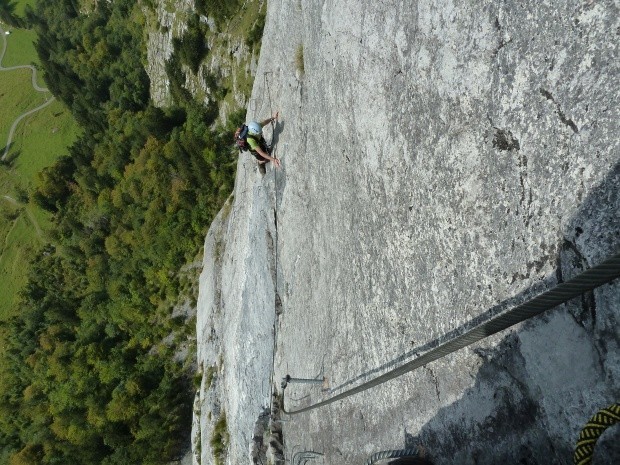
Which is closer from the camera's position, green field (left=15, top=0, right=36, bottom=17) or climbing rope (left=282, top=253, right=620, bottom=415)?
climbing rope (left=282, top=253, right=620, bottom=415)

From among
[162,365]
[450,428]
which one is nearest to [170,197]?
[162,365]

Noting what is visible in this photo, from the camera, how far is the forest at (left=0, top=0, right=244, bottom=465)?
3073 centimetres

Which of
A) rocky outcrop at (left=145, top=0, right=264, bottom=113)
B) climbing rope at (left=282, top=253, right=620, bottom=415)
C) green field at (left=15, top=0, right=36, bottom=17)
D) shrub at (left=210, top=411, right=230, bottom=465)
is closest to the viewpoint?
climbing rope at (left=282, top=253, right=620, bottom=415)

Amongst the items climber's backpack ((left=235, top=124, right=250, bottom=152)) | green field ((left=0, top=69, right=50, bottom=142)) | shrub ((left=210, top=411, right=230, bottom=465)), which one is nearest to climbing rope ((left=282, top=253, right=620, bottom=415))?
climber's backpack ((left=235, top=124, right=250, bottom=152))

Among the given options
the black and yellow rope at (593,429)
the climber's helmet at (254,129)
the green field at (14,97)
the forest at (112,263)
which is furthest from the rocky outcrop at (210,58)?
the green field at (14,97)

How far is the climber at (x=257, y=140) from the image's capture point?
34.2ft

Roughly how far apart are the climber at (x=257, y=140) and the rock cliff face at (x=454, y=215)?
1817mm

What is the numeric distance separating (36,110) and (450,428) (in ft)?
282

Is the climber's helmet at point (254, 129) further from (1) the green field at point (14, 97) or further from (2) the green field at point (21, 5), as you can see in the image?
(2) the green field at point (21, 5)

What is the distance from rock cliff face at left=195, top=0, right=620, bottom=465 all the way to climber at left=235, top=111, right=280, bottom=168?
5.96 feet

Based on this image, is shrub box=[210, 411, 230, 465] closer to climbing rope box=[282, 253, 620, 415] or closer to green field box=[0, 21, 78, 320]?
climbing rope box=[282, 253, 620, 415]

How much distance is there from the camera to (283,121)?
9.94m

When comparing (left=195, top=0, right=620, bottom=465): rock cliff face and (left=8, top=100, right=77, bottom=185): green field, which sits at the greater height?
(left=8, top=100, right=77, bottom=185): green field

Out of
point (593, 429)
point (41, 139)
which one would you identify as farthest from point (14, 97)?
point (593, 429)
